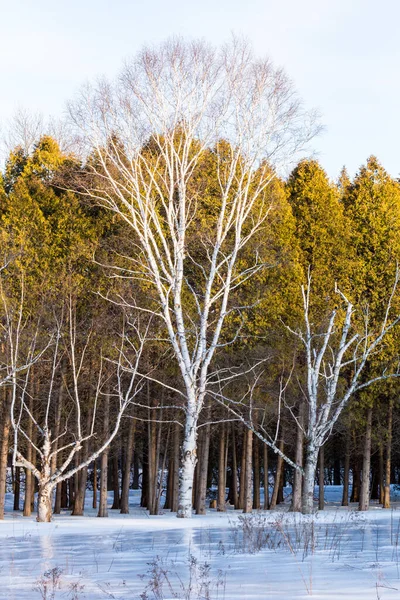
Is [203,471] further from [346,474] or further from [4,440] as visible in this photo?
[346,474]

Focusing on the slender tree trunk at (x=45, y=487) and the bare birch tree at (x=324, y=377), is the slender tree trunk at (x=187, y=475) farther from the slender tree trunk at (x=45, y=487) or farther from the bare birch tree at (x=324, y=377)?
the slender tree trunk at (x=45, y=487)

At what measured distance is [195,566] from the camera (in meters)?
8.10

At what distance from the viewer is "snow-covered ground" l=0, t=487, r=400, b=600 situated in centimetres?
653

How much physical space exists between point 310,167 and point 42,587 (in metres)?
21.1

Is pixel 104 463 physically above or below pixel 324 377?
below

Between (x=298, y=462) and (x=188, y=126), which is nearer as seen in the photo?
(x=188, y=126)

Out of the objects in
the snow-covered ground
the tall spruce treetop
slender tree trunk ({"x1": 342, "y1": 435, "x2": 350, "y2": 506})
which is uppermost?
the tall spruce treetop

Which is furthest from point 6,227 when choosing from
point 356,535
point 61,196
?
point 356,535

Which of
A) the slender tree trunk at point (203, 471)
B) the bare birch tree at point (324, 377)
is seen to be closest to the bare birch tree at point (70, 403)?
the bare birch tree at point (324, 377)

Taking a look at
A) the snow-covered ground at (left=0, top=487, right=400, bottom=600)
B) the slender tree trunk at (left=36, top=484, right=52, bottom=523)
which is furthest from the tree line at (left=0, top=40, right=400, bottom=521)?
the snow-covered ground at (left=0, top=487, right=400, bottom=600)

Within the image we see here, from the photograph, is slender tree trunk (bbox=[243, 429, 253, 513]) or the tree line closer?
the tree line

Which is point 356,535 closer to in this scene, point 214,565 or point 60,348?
point 214,565

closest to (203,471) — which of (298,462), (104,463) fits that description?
(298,462)

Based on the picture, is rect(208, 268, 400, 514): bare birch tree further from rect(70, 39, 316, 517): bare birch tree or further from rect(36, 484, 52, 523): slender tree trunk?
rect(36, 484, 52, 523): slender tree trunk
